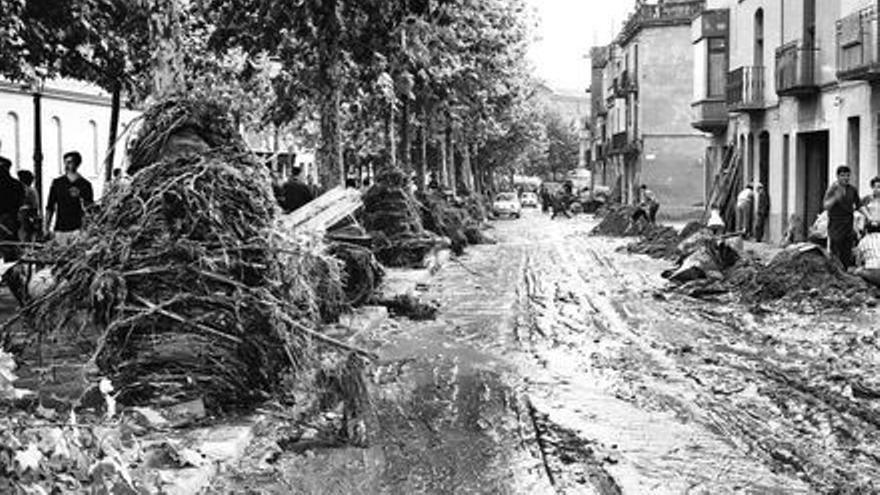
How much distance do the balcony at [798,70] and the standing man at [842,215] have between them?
9977 millimetres

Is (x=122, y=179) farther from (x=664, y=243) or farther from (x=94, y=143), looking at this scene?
(x=94, y=143)

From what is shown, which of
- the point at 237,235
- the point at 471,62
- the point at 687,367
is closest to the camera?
the point at 237,235

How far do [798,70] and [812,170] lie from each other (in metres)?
2.96

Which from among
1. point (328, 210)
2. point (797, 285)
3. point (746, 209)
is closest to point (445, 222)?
point (746, 209)

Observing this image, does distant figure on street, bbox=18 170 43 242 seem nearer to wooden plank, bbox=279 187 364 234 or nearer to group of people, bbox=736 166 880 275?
wooden plank, bbox=279 187 364 234

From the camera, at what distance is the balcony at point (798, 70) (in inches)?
1090

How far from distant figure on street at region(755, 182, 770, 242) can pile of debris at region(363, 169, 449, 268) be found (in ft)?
43.3

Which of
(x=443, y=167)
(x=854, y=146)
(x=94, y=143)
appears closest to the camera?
(x=854, y=146)

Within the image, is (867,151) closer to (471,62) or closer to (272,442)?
(471,62)

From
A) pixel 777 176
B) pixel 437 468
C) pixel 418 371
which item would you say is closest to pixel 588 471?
pixel 437 468

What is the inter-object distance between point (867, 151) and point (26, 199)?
53.9ft

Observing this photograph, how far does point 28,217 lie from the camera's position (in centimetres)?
1605

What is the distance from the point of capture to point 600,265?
2431cm

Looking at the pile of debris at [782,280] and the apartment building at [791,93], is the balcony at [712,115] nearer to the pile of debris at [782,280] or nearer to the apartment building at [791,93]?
the apartment building at [791,93]
